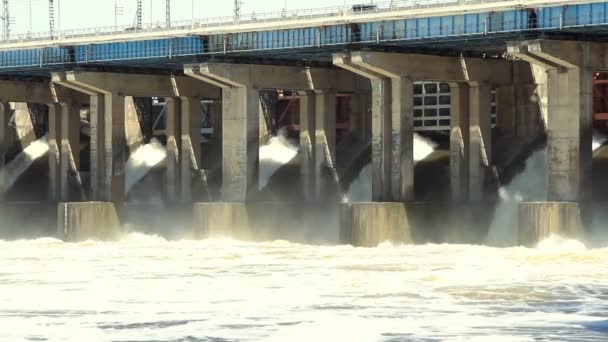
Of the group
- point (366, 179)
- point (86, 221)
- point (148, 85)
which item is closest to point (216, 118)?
point (148, 85)

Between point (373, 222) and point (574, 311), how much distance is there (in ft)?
119

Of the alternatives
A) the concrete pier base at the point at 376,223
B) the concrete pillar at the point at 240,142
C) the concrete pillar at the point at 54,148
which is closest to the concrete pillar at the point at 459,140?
the concrete pier base at the point at 376,223

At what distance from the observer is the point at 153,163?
384 feet

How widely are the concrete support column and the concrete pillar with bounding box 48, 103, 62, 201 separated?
24.0 meters

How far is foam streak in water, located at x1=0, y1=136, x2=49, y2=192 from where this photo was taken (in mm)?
121125

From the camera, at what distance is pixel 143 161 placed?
117688mm

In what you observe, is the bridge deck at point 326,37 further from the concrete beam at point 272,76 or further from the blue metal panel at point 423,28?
the concrete beam at point 272,76

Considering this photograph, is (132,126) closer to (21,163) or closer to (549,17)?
(21,163)

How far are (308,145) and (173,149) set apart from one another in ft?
41.5

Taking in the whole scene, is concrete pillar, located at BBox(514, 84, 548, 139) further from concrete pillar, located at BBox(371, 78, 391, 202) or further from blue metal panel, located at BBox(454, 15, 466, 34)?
blue metal panel, located at BBox(454, 15, 466, 34)

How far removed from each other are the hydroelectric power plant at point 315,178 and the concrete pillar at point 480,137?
0.41 feet

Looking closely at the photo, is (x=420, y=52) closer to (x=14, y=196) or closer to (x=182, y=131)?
(x=182, y=131)

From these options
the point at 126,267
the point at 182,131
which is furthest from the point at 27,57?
the point at 126,267

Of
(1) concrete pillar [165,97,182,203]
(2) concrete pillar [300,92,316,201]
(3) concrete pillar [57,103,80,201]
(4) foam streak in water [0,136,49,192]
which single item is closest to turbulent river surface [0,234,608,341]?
(2) concrete pillar [300,92,316,201]
